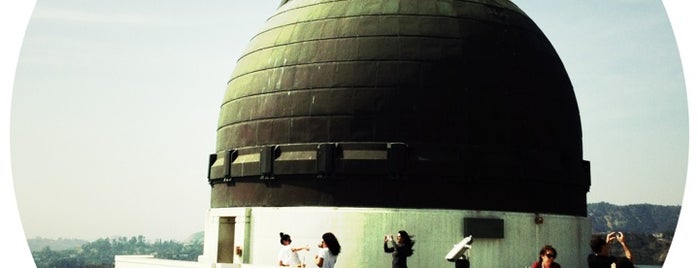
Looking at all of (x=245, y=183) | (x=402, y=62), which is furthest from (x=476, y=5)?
(x=245, y=183)

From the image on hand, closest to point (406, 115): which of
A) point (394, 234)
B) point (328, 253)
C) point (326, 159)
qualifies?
point (326, 159)

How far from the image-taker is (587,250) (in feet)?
95.7

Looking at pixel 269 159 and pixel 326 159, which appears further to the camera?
pixel 269 159

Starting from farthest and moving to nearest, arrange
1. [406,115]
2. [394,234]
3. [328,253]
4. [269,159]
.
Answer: [269,159]
[406,115]
[394,234]
[328,253]

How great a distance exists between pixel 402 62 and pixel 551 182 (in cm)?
692

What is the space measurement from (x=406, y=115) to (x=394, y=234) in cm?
402

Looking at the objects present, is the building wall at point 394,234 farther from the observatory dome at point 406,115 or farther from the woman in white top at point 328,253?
the woman in white top at point 328,253

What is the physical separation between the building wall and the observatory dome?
1.39ft

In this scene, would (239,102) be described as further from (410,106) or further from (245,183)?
(410,106)

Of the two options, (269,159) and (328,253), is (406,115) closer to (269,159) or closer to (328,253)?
(269,159)

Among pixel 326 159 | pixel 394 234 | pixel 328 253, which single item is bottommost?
pixel 328 253

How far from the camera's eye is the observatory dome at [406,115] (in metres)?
26.3

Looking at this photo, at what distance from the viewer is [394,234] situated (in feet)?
84.1

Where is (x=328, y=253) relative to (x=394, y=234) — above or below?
below
